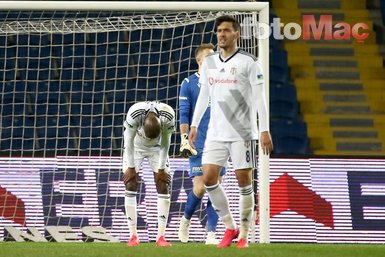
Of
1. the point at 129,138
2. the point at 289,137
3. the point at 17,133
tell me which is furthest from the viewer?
the point at 289,137

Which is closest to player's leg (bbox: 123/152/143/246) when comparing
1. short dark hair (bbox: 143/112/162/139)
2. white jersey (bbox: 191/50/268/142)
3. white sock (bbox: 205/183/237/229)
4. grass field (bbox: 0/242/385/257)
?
short dark hair (bbox: 143/112/162/139)

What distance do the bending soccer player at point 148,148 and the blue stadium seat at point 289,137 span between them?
18.0 ft

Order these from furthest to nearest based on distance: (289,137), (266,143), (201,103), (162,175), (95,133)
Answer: (289,137)
(95,133)
(162,175)
(201,103)
(266,143)

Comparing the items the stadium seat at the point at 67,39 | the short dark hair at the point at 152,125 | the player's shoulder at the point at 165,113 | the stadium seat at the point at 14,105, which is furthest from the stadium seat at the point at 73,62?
the short dark hair at the point at 152,125

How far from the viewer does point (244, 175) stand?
31.3 feet

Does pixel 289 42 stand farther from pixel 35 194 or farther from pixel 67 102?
pixel 35 194

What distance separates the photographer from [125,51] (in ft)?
48.4

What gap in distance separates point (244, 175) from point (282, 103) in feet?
24.2

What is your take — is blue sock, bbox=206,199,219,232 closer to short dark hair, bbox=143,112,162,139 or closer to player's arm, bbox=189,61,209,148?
short dark hair, bbox=143,112,162,139

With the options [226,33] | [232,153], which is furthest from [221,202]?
[226,33]

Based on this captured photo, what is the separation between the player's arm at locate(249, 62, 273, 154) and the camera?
9.34 m

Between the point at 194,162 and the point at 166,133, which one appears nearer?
the point at 166,133

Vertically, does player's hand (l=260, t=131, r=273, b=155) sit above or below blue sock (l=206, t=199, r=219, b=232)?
above

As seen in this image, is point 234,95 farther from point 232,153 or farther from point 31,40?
point 31,40
